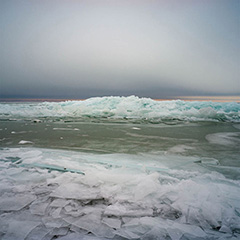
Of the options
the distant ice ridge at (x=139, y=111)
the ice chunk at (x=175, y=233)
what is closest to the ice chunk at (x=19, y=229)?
the ice chunk at (x=175, y=233)

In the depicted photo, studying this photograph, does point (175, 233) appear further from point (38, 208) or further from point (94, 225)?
point (38, 208)

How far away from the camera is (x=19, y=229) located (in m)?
1.01

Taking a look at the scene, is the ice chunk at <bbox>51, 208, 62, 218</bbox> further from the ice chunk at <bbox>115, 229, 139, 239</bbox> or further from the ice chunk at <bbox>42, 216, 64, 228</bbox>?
the ice chunk at <bbox>115, 229, 139, 239</bbox>

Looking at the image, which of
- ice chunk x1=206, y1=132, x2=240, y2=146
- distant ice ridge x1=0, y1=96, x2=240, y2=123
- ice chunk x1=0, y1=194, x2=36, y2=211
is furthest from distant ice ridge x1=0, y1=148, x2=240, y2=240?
distant ice ridge x1=0, y1=96, x2=240, y2=123

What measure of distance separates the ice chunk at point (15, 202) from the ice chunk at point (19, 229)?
16cm

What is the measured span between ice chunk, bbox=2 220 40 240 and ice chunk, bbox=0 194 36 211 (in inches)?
6.4

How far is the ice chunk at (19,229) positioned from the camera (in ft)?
Answer: 3.14

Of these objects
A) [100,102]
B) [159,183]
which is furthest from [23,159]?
[100,102]

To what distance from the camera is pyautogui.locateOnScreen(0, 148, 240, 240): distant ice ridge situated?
3.34ft

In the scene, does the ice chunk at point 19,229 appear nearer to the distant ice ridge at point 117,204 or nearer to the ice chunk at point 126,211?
the distant ice ridge at point 117,204

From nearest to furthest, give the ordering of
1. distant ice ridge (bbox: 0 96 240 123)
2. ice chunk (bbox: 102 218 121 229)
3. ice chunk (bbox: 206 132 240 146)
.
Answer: ice chunk (bbox: 102 218 121 229) → ice chunk (bbox: 206 132 240 146) → distant ice ridge (bbox: 0 96 240 123)

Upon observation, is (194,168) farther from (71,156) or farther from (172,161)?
(71,156)

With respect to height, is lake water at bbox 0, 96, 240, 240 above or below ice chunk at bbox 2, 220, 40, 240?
below

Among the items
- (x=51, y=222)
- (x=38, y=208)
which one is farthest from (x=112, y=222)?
(x=38, y=208)
